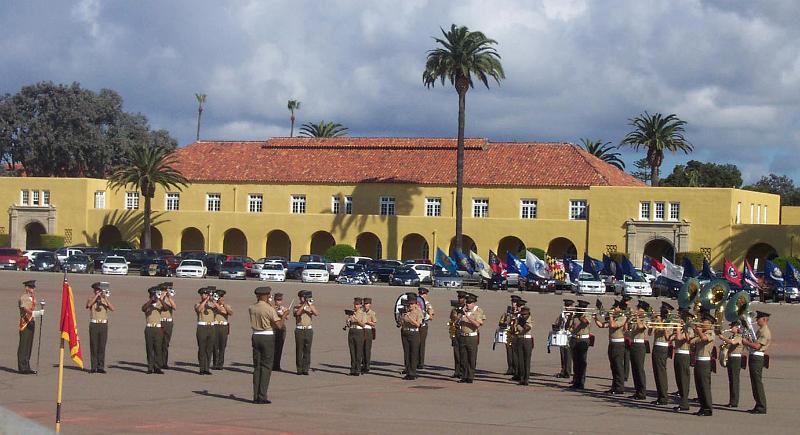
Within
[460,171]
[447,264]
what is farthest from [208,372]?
[460,171]

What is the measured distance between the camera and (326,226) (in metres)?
71.9

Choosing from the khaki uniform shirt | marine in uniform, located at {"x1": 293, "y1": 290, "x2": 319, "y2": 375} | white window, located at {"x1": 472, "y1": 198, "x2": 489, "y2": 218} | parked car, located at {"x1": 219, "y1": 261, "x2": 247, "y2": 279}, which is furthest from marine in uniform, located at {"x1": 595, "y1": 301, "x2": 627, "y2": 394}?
white window, located at {"x1": 472, "y1": 198, "x2": 489, "y2": 218}

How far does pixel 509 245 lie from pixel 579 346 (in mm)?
50171

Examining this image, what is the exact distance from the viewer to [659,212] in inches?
2566

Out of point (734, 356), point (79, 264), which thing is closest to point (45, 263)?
point (79, 264)

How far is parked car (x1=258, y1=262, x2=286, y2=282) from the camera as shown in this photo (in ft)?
191

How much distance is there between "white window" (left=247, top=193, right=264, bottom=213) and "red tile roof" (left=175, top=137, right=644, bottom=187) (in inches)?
40.9

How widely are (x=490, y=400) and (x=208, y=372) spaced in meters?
5.38

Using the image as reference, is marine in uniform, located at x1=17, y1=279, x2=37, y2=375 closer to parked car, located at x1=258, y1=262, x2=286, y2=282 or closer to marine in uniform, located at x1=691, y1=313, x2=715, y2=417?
marine in uniform, located at x1=691, y1=313, x2=715, y2=417

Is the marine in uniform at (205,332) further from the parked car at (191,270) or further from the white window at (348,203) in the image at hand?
the white window at (348,203)

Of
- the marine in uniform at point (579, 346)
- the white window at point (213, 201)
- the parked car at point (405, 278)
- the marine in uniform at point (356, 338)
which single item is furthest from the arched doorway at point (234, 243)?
the marine in uniform at point (579, 346)

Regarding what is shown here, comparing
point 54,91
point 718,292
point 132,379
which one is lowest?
point 132,379

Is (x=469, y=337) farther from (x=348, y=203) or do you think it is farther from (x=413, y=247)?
(x=348, y=203)

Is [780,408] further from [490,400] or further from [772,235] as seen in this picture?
[772,235]
